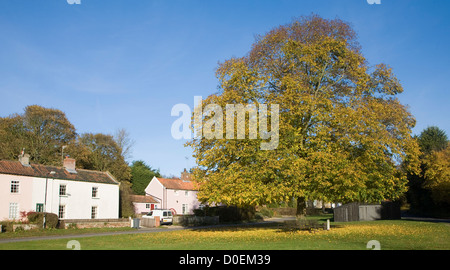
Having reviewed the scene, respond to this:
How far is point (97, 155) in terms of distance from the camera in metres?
63.2

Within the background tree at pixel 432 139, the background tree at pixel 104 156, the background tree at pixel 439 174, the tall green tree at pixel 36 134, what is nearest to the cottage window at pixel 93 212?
the tall green tree at pixel 36 134

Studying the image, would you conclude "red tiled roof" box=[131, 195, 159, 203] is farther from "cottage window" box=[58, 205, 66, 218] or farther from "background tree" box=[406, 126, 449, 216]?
"background tree" box=[406, 126, 449, 216]

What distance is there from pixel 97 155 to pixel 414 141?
173 ft

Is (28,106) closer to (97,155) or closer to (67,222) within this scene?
(97,155)

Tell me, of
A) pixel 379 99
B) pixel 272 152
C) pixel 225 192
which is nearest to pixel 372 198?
pixel 379 99

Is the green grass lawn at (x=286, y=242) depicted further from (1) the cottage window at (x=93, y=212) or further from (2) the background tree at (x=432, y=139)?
(2) the background tree at (x=432, y=139)

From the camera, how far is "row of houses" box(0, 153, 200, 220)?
3481cm

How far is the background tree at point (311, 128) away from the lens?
20953mm

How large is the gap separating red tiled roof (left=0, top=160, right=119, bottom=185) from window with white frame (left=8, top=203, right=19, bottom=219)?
118 inches

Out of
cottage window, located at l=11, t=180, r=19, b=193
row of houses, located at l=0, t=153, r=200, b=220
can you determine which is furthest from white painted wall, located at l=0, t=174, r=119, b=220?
cottage window, located at l=11, t=180, r=19, b=193

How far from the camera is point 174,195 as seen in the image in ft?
202

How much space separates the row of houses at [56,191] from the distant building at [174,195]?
15.5m

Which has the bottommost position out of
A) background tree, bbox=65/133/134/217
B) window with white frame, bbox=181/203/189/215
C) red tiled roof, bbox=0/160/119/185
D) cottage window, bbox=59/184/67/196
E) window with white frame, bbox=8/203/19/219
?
window with white frame, bbox=181/203/189/215

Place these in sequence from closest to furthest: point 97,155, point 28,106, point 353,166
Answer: point 353,166, point 28,106, point 97,155
